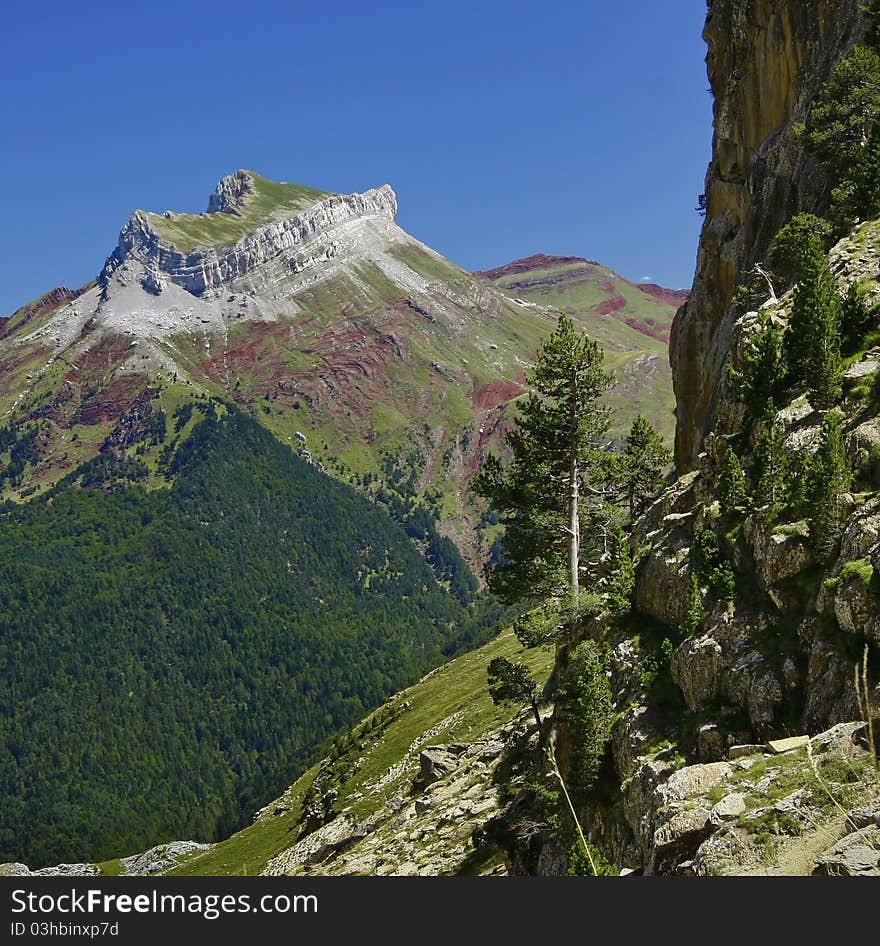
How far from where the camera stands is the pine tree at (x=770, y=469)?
27.3m

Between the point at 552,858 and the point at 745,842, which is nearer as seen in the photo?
the point at 745,842

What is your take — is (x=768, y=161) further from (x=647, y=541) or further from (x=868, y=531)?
(x=868, y=531)

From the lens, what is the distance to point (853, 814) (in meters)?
14.5

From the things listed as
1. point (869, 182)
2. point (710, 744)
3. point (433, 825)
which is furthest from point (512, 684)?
point (869, 182)

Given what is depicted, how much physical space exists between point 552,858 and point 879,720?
16.1 meters

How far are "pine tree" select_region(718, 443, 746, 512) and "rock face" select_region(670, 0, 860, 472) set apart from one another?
2038 cm

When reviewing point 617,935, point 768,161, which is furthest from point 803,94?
point 617,935

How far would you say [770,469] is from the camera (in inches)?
1108

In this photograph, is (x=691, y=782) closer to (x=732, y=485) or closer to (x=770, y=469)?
(x=732, y=485)

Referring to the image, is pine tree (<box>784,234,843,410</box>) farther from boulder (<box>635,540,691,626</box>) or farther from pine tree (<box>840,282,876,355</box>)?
boulder (<box>635,540,691,626</box>)

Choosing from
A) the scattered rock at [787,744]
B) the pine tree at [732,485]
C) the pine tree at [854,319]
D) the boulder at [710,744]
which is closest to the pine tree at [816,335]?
the pine tree at [854,319]

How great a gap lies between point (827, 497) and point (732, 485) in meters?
5.15

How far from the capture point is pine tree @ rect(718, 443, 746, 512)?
2878cm

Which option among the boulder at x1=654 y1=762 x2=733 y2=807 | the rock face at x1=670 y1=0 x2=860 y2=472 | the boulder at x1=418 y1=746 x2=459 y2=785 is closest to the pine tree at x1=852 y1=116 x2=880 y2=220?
the rock face at x1=670 y1=0 x2=860 y2=472
